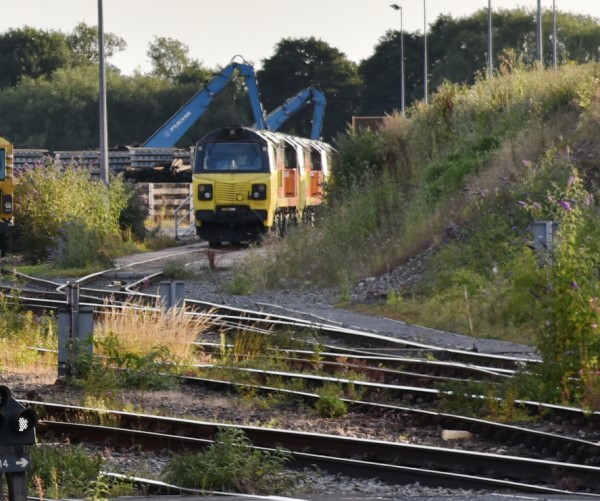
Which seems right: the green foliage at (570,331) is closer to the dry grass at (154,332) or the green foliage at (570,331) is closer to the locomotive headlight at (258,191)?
the dry grass at (154,332)

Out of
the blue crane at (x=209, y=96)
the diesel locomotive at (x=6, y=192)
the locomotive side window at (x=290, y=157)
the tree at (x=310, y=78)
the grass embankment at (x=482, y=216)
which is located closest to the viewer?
the grass embankment at (x=482, y=216)

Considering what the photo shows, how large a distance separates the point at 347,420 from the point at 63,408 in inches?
85.9

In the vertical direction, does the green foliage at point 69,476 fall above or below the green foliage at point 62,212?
below

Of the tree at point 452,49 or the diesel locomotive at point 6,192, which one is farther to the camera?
the tree at point 452,49

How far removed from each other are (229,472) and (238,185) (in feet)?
82.5

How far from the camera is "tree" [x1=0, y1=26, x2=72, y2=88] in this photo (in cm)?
10688

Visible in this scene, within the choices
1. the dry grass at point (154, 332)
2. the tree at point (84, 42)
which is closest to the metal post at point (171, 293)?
the dry grass at point (154, 332)

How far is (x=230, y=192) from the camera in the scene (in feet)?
109

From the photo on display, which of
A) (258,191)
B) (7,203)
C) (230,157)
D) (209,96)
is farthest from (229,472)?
(209,96)

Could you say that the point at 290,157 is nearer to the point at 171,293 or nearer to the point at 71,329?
the point at 171,293

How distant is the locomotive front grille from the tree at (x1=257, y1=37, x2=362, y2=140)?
5691 cm

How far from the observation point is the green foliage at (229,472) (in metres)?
8.22

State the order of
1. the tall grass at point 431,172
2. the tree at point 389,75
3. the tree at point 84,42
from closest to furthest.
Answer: the tall grass at point 431,172 < the tree at point 389,75 < the tree at point 84,42

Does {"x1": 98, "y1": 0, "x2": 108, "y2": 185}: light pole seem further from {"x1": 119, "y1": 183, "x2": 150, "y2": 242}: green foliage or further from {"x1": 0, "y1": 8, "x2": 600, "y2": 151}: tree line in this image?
{"x1": 0, "y1": 8, "x2": 600, "y2": 151}: tree line
